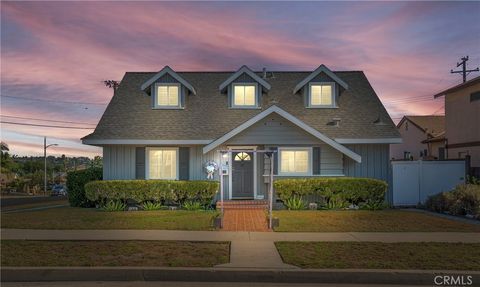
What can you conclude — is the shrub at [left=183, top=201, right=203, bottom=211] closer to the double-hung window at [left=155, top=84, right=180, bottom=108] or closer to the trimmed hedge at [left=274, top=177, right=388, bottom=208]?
the trimmed hedge at [left=274, top=177, right=388, bottom=208]

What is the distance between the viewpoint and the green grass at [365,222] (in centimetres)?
1248

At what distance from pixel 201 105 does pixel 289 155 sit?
16.6ft

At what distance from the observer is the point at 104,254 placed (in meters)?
9.01

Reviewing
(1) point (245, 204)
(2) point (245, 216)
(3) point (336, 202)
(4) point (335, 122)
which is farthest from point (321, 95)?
(2) point (245, 216)

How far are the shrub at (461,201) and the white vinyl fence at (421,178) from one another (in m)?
2.18

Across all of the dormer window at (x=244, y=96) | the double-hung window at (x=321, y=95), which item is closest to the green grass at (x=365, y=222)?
the double-hung window at (x=321, y=95)

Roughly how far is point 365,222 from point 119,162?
35.8ft

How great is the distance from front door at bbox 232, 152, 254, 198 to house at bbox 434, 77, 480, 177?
1093 centimetres

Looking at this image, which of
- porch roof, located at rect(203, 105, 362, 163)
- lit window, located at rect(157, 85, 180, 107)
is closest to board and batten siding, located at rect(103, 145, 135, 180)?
lit window, located at rect(157, 85, 180, 107)

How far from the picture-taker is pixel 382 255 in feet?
29.7

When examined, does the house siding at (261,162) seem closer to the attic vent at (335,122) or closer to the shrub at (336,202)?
the attic vent at (335,122)

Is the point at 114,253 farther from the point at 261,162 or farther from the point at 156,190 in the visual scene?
the point at 261,162

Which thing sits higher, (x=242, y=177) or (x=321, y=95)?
(x=321, y=95)

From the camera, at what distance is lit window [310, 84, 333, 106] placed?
2141 centimetres
